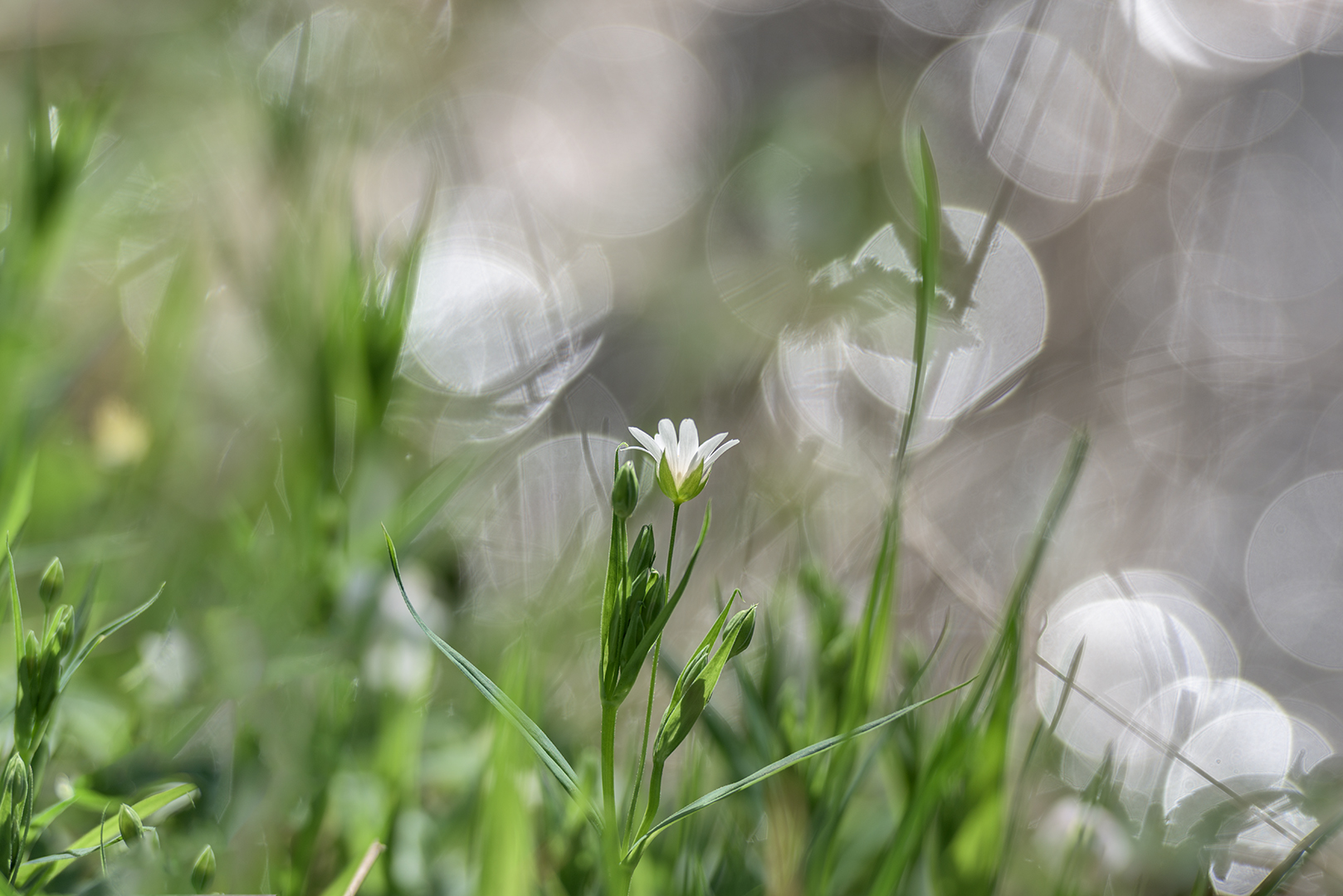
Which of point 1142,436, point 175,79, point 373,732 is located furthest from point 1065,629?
point 175,79

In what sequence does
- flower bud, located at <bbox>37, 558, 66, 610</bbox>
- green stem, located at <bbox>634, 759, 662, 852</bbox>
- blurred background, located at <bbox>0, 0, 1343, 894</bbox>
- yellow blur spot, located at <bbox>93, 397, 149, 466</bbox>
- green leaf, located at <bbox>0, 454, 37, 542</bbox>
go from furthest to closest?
yellow blur spot, located at <bbox>93, 397, 149, 466</bbox> → blurred background, located at <bbox>0, 0, 1343, 894</bbox> → green leaf, located at <bbox>0, 454, 37, 542</bbox> → flower bud, located at <bbox>37, 558, 66, 610</bbox> → green stem, located at <bbox>634, 759, 662, 852</bbox>

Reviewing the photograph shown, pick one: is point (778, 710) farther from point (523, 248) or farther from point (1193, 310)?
point (1193, 310)

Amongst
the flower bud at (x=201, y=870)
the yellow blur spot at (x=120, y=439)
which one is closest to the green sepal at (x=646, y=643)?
the flower bud at (x=201, y=870)

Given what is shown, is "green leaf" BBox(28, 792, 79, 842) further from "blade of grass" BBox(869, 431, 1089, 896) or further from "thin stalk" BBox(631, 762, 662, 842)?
"blade of grass" BBox(869, 431, 1089, 896)

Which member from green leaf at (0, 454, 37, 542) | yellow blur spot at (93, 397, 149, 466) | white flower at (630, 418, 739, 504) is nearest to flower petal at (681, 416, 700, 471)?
white flower at (630, 418, 739, 504)

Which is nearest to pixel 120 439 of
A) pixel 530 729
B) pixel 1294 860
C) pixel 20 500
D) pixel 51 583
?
pixel 20 500
